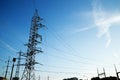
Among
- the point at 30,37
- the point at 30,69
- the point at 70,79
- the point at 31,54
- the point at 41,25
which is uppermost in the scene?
the point at 41,25

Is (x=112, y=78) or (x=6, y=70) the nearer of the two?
(x=112, y=78)

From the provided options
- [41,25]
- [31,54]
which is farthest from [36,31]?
[31,54]

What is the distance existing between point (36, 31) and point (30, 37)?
8.38ft

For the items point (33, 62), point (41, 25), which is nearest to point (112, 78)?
point (33, 62)

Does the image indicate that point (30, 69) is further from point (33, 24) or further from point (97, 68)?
point (97, 68)

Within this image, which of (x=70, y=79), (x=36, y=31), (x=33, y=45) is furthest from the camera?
(x=70, y=79)

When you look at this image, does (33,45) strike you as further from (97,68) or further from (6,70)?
(97,68)

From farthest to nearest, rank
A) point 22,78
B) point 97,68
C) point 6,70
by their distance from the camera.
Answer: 1. point 97,68
2. point 6,70
3. point 22,78

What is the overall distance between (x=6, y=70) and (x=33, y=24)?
1986 centimetres

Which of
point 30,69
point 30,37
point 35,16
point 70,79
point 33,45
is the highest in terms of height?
point 35,16

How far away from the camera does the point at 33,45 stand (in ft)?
104

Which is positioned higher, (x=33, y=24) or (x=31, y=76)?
(x=33, y=24)

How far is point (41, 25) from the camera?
34781mm

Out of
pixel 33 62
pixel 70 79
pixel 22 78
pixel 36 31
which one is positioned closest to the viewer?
pixel 22 78
